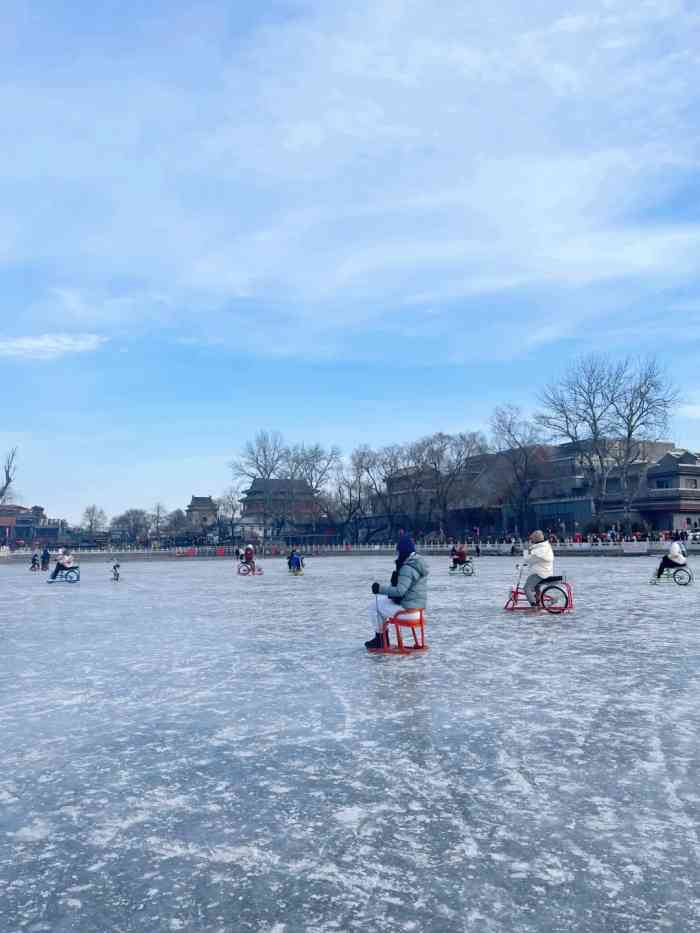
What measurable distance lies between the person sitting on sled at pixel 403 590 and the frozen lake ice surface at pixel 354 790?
0.45 metres

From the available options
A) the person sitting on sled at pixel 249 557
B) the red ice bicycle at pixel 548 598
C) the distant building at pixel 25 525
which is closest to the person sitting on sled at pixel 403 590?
the red ice bicycle at pixel 548 598

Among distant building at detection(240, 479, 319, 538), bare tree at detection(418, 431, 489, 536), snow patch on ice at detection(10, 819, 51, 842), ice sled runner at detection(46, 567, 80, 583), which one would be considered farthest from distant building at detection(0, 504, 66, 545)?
snow patch on ice at detection(10, 819, 51, 842)

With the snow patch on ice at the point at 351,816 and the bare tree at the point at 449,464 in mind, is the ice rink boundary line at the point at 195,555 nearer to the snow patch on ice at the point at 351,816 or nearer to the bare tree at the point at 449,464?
the bare tree at the point at 449,464

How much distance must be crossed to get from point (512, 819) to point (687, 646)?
6456 millimetres

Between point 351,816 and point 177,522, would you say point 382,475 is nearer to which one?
point 177,522

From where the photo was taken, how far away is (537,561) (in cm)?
1360

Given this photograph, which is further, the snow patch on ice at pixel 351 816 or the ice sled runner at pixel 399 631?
the ice sled runner at pixel 399 631

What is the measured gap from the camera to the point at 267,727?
20.1 ft

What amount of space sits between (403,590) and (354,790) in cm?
507

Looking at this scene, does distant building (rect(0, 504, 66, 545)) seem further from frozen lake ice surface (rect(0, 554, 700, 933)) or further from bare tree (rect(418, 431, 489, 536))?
frozen lake ice surface (rect(0, 554, 700, 933))

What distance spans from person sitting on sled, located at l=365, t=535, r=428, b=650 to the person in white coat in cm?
376

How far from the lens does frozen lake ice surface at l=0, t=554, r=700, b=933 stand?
128 inches

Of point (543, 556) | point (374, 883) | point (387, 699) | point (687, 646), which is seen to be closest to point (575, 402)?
point (543, 556)

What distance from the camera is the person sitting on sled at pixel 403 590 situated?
9617 millimetres
